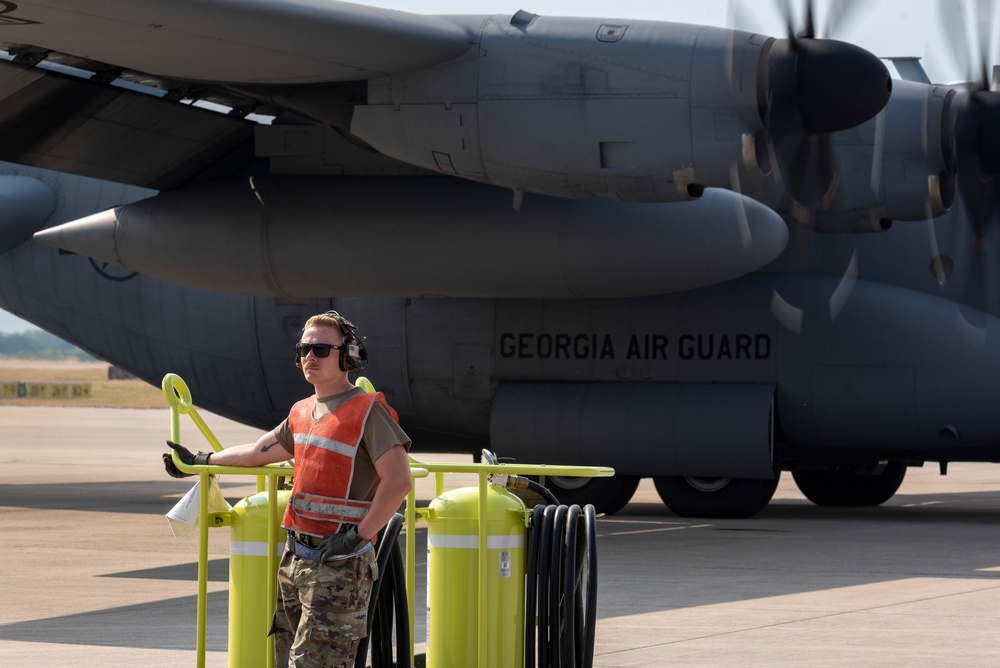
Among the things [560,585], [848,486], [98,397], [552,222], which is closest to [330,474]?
[560,585]

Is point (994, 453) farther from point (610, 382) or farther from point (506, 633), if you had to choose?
point (506, 633)

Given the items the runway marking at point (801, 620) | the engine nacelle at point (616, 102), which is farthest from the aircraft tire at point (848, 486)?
the engine nacelle at point (616, 102)

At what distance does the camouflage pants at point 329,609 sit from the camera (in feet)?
20.0

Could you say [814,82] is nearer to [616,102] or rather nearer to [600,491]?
[616,102]

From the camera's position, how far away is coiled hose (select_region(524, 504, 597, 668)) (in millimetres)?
7207

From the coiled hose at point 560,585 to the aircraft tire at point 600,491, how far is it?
1008cm

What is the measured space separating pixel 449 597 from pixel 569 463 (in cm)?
939

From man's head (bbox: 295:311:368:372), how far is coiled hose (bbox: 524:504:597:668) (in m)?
1.45

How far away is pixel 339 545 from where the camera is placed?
6.10 m

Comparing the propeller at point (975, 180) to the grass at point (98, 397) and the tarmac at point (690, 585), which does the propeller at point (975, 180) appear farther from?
the grass at point (98, 397)

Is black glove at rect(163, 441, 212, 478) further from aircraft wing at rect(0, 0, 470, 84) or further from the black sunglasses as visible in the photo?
aircraft wing at rect(0, 0, 470, 84)

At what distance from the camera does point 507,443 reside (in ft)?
55.6

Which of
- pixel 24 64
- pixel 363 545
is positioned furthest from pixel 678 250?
pixel 363 545

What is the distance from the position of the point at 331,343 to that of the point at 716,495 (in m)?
11.3
